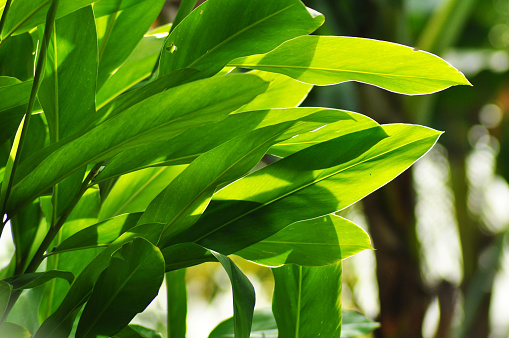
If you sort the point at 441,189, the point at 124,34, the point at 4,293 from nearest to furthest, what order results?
the point at 4,293
the point at 124,34
the point at 441,189

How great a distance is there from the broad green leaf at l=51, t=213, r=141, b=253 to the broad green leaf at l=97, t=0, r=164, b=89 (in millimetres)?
98

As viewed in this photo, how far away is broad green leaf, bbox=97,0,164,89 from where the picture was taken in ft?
1.03

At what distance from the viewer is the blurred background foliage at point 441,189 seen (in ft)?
5.09


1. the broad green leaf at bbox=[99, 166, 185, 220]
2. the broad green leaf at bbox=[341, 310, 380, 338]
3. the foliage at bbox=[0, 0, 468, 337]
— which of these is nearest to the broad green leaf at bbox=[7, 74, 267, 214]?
the foliage at bbox=[0, 0, 468, 337]

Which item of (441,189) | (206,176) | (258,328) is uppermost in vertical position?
(441,189)

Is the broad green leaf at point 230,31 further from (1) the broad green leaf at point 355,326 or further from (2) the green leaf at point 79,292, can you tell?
(1) the broad green leaf at point 355,326

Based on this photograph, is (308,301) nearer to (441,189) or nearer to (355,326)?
(355,326)

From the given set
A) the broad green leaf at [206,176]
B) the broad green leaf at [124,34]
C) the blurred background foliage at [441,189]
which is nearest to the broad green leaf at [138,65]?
the broad green leaf at [124,34]

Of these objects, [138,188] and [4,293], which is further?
[138,188]

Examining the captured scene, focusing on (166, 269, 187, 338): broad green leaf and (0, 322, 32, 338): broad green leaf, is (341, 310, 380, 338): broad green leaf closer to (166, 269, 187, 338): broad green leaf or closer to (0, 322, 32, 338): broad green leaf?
(166, 269, 187, 338): broad green leaf

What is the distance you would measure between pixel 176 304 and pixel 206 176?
0.14 meters

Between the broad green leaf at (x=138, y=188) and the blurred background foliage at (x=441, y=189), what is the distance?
73 centimetres

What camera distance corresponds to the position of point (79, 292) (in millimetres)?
242

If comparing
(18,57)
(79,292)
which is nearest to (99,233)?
(79,292)
